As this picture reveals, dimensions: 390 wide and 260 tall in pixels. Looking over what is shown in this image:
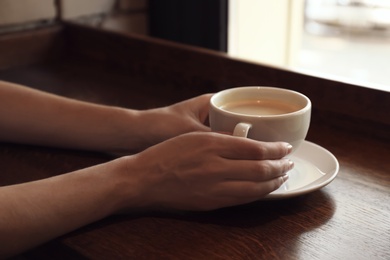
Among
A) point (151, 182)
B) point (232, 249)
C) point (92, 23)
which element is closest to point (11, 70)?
point (92, 23)

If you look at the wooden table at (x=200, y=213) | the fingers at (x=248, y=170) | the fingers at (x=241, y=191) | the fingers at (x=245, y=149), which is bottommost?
the wooden table at (x=200, y=213)

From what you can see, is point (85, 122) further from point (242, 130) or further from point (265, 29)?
point (265, 29)

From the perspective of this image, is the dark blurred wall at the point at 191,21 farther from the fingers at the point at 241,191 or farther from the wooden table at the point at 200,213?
the fingers at the point at 241,191

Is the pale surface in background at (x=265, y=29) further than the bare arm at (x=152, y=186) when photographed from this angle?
Yes

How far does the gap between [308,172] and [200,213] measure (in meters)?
0.16

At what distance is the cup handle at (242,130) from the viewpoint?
0.64m

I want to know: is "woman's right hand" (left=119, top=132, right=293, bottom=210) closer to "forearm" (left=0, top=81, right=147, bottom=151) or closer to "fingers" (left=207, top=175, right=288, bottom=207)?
"fingers" (left=207, top=175, right=288, bottom=207)

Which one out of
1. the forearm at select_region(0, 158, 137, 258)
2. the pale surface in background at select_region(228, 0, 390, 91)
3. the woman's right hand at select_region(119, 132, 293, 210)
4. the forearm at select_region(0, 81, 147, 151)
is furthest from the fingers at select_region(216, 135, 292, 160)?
the pale surface in background at select_region(228, 0, 390, 91)

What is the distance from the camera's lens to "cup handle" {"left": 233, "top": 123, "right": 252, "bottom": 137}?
64 centimetres

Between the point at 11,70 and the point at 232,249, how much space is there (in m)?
0.92

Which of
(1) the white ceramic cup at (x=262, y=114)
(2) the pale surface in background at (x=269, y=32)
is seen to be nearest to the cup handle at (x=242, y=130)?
(1) the white ceramic cup at (x=262, y=114)

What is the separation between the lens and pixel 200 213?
662 mm

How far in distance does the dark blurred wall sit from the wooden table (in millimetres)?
343

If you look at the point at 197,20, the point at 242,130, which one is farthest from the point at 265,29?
the point at 242,130
